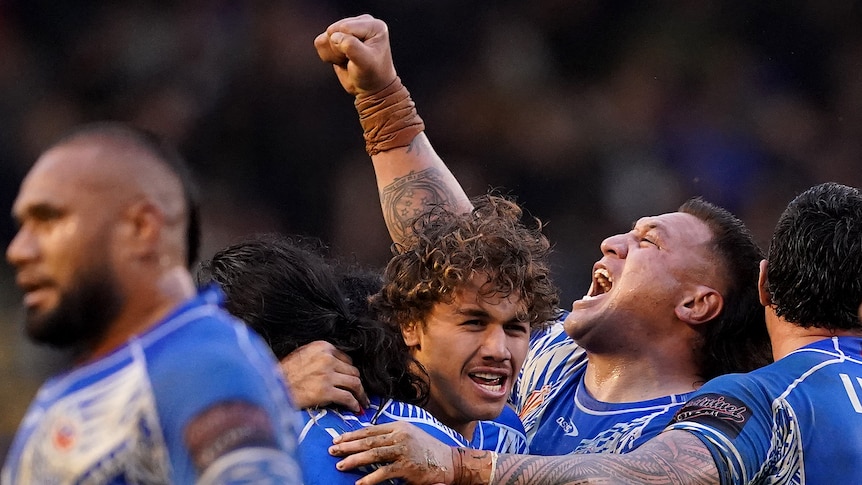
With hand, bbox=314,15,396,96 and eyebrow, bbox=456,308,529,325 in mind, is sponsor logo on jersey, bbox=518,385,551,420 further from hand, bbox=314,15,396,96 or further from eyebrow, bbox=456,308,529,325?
hand, bbox=314,15,396,96

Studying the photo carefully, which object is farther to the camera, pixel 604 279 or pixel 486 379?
pixel 604 279

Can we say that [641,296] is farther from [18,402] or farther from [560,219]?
[18,402]

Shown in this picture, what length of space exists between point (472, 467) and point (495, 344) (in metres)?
0.43

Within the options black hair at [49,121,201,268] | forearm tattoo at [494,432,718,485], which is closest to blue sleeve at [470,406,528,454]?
forearm tattoo at [494,432,718,485]

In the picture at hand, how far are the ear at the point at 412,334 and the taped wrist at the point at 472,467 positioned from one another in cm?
51

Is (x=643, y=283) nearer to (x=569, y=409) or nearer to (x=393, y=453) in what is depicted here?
(x=569, y=409)

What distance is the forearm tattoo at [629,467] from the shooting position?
10.1 feet

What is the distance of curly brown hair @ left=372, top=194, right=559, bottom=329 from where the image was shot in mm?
3369

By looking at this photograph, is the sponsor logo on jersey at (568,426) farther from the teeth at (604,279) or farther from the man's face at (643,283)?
the teeth at (604,279)

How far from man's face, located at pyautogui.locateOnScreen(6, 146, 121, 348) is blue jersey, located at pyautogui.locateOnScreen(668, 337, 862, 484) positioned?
191 cm

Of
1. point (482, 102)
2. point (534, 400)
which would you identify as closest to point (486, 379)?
point (534, 400)

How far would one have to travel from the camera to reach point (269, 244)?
3.28 m

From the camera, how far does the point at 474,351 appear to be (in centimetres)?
335

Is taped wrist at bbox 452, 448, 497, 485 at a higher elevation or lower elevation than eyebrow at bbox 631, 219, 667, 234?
lower
